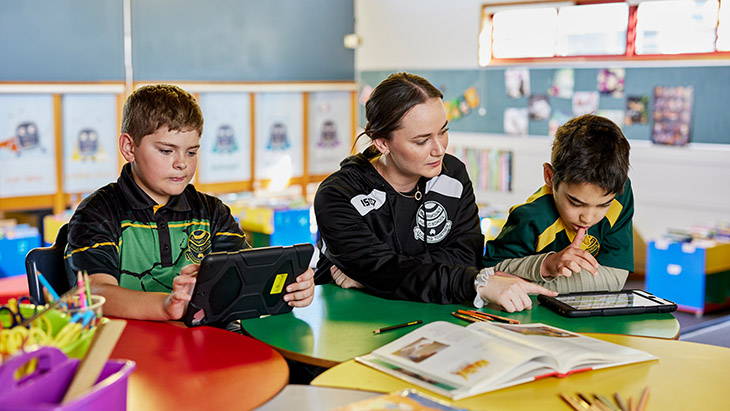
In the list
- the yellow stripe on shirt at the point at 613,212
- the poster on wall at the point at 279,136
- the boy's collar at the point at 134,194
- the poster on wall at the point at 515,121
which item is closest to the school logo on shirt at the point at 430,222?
the yellow stripe on shirt at the point at 613,212

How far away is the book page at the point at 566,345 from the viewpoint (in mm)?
1410

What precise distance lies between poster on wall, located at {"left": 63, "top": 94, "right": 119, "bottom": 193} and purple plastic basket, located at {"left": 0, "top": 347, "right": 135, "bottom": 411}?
442 cm

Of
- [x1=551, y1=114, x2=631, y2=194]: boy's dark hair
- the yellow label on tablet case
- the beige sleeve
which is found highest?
[x1=551, y1=114, x2=631, y2=194]: boy's dark hair

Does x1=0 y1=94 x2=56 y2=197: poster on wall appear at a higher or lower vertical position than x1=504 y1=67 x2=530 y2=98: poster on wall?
lower

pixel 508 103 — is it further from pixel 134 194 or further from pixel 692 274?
pixel 134 194

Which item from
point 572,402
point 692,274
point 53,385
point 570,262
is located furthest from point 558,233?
point 692,274

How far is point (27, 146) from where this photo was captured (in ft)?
16.4

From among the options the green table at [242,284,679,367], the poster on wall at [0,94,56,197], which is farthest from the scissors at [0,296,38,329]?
the poster on wall at [0,94,56,197]

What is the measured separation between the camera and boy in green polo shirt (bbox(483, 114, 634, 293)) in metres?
1.99

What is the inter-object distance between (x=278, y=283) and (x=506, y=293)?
0.54 meters

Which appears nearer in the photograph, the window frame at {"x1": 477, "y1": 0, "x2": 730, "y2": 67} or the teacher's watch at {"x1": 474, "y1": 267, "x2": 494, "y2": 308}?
the teacher's watch at {"x1": 474, "y1": 267, "x2": 494, "y2": 308}

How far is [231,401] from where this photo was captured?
4.19 feet

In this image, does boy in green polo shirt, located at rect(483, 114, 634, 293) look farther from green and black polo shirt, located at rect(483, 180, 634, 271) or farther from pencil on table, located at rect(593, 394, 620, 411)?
pencil on table, located at rect(593, 394, 620, 411)

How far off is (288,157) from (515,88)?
196cm
